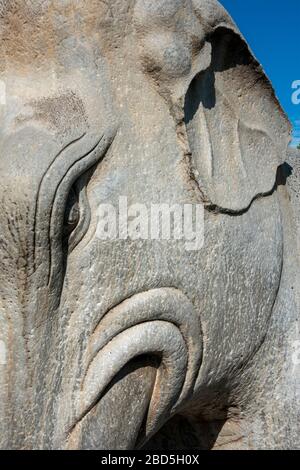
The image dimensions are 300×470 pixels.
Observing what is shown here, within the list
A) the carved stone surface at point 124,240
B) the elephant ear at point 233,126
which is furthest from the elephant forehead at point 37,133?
the elephant ear at point 233,126

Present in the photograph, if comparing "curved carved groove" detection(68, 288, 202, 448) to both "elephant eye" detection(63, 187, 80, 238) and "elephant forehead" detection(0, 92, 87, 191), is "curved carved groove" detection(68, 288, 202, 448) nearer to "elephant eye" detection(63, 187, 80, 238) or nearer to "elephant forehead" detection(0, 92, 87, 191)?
"elephant eye" detection(63, 187, 80, 238)

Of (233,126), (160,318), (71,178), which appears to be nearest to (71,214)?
(71,178)

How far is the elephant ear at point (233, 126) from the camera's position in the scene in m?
1.27

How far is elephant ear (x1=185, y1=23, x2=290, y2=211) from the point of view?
1.27 m

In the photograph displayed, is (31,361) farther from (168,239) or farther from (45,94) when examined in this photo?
(45,94)

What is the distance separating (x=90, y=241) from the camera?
112 centimetres

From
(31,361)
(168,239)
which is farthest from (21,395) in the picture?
(168,239)

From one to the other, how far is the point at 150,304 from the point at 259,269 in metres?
0.33

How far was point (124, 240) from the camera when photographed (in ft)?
3.76

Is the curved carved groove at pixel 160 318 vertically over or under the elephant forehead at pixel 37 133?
under

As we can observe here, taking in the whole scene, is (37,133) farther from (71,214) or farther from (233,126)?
(233,126)

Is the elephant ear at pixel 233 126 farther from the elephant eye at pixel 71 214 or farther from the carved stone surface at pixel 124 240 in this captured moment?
the elephant eye at pixel 71 214

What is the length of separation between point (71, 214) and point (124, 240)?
0.37 ft

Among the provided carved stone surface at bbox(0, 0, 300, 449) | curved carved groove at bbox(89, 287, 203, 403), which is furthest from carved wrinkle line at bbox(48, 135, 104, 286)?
curved carved groove at bbox(89, 287, 203, 403)
